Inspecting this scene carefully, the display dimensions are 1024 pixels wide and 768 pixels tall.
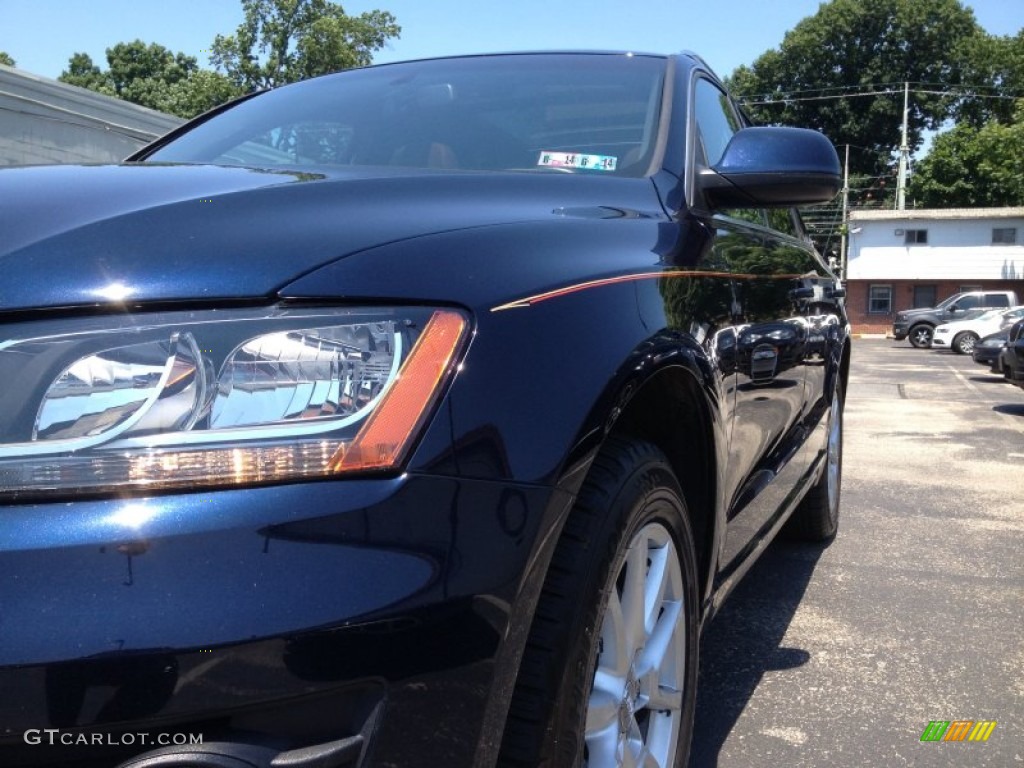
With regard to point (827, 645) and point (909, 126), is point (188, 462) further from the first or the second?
point (909, 126)

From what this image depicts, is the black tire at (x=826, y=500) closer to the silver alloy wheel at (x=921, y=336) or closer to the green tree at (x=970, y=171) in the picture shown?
the silver alloy wheel at (x=921, y=336)

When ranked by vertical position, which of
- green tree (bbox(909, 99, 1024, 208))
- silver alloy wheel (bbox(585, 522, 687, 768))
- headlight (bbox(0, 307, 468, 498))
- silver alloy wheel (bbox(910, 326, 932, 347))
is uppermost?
green tree (bbox(909, 99, 1024, 208))

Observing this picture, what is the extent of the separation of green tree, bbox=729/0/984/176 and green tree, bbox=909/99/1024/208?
6.10 metres

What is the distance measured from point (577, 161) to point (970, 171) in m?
54.3

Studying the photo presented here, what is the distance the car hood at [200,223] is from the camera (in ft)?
4.07

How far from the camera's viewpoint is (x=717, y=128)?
306 cm

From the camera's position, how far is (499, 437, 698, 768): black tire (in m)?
1.34

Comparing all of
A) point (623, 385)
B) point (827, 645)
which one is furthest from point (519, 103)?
point (827, 645)

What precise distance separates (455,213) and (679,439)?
0.70 meters

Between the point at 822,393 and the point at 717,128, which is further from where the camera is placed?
the point at 822,393

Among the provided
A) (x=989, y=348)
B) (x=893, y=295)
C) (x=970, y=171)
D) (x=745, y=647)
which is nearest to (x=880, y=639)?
(x=745, y=647)

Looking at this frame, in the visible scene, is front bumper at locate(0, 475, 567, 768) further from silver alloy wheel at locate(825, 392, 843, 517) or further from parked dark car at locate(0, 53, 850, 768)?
silver alloy wheel at locate(825, 392, 843, 517)

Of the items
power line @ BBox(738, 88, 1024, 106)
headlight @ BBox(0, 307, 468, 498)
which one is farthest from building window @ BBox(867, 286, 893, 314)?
headlight @ BBox(0, 307, 468, 498)

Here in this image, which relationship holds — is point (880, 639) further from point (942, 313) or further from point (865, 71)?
point (865, 71)
